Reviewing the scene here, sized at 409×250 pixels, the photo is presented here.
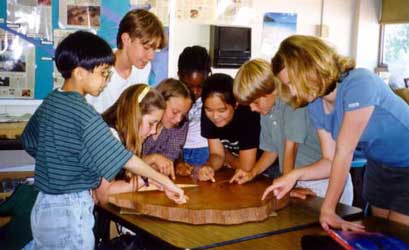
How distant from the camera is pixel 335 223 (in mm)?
1502

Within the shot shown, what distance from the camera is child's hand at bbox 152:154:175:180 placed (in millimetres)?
1972

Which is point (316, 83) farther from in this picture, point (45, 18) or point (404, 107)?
point (45, 18)

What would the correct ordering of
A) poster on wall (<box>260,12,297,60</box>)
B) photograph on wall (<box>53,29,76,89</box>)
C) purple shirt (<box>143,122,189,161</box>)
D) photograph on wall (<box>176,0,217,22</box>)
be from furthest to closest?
poster on wall (<box>260,12,297,60</box>) → photograph on wall (<box>176,0,217,22</box>) → photograph on wall (<box>53,29,76,89</box>) → purple shirt (<box>143,122,189,161</box>)

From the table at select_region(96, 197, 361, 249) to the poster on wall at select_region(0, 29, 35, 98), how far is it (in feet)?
6.09

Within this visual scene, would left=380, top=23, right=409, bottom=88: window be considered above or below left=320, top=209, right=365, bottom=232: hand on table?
above

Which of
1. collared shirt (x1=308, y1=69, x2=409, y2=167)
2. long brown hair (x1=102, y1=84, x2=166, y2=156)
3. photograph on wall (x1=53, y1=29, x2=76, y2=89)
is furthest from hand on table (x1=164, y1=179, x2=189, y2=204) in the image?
photograph on wall (x1=53, y1=29, x2=76, y2=89)

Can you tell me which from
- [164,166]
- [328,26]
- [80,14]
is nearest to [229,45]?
[328,26]

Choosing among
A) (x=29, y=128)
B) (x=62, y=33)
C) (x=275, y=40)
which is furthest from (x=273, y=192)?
(x=275, y=40)

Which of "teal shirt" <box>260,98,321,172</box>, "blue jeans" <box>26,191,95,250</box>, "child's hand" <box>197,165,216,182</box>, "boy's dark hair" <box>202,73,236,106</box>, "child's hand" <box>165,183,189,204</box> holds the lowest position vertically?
"blue jeans" <box>26,191,95,250</box>

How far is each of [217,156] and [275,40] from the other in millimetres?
2176

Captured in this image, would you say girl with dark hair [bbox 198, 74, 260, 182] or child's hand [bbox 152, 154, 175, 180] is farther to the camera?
girl with dark hair [bbox 198, 74, 260, 182]

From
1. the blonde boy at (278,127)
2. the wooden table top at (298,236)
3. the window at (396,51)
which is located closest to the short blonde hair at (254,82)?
the blonde boy at (278,127)

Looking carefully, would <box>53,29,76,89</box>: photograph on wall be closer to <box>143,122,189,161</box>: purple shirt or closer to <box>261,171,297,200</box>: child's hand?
<box>143,122,189,161</box>: purple shirt

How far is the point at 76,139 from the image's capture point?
4.95 ft
